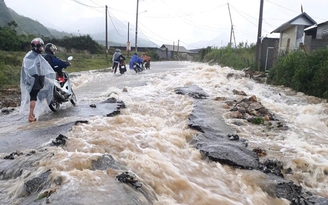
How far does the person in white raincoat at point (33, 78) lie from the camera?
21.6 feet

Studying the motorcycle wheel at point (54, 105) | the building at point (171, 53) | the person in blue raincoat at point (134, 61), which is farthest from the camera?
the building at point (171, 53)

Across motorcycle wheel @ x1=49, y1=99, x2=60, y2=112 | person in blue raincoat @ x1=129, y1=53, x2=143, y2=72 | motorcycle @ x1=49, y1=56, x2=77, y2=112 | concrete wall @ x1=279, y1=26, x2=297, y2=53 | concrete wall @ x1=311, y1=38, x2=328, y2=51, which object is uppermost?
concrete wall @ x1=279, y1=26, x2=297, y2=53

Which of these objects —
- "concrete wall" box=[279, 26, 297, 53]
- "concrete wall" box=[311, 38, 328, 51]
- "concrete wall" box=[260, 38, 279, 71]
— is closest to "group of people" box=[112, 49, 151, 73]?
"concrete wall" box=[260, 38, 279, 71]

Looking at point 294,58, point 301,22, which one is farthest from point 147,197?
point 301,22

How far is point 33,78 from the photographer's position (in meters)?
6.58

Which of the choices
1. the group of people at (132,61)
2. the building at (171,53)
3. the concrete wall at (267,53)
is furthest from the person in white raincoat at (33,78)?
the building at (171,53)

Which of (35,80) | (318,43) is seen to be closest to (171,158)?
(35,80)

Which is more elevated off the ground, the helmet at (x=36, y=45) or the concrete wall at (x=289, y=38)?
the concrete wall at (x=289, y=38)

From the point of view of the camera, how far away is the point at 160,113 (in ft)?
27.5

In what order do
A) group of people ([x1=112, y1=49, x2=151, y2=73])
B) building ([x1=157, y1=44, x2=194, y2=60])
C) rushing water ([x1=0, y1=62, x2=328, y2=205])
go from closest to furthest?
rushing water ([x1=0, y1=62, x2=328, y2=205]) < group of people ([x1=112, y1=49, x2=151, y2=73]) < building ([x1=157, y1=44, x2=194, y2=60])

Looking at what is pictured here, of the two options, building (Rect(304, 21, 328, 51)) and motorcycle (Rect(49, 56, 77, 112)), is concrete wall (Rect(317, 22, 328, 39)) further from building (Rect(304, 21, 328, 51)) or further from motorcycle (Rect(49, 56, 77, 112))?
motorcycle (Rect(49, 56, 77, 112))

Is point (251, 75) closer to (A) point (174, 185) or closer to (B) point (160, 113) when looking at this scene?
(B) point (160, 113)

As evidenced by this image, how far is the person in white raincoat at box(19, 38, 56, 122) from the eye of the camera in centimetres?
657

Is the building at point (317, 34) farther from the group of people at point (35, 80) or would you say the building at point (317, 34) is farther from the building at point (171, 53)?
the building at point (171, 53)
